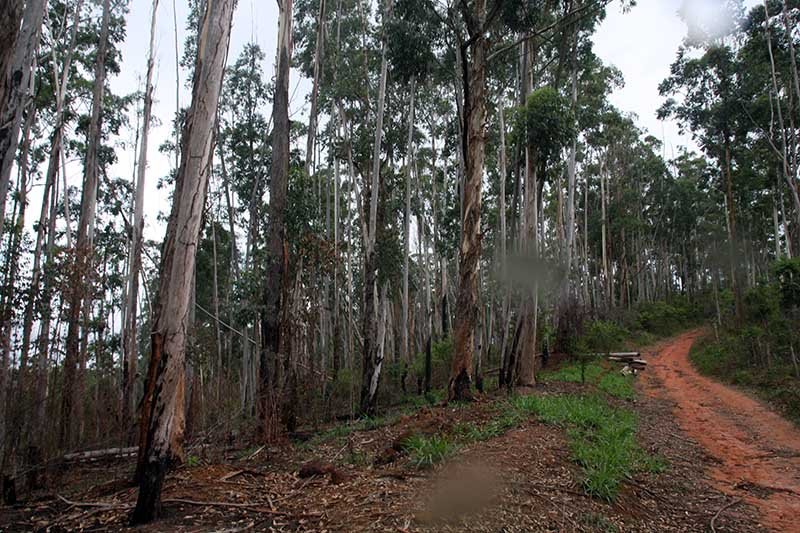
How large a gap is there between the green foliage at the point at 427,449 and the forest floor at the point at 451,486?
0.06 ft

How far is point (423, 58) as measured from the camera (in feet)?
40.0

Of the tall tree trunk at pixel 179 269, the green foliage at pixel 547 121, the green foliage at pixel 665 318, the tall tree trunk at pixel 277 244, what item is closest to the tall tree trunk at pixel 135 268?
the tall tree trunk at pixel 277 244

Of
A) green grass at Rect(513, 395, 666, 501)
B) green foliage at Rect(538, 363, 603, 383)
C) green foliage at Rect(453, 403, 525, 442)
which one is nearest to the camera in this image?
green grass at Rect(513, 395, 666, 501)

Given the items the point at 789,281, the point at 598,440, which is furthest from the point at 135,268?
the point at 789,281

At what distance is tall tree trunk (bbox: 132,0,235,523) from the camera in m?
3.87

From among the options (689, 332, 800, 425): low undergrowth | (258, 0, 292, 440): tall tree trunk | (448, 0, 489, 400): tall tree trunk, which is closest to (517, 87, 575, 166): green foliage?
(448, 0, 489, 400): tall tree trunk

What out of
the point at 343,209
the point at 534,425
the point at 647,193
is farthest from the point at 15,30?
the point at 647,193

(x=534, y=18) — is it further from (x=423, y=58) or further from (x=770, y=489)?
(x=770, y=489)

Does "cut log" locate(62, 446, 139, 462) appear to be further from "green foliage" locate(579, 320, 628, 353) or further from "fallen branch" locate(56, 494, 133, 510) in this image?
"green foliage" locate(579, 320, 628, 353)

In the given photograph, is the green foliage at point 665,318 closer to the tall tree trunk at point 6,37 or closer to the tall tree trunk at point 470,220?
the tall tree trunk at point 470,220

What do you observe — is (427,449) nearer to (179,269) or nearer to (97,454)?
(179,269)

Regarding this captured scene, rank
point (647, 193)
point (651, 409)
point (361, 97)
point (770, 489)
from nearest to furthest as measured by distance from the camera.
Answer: point (770, 489) < point (651, 409) < point (361, 97) < point (647, 193)

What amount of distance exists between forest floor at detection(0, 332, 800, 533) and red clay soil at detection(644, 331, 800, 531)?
0.04 m

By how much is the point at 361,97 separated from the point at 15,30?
40.7ft
